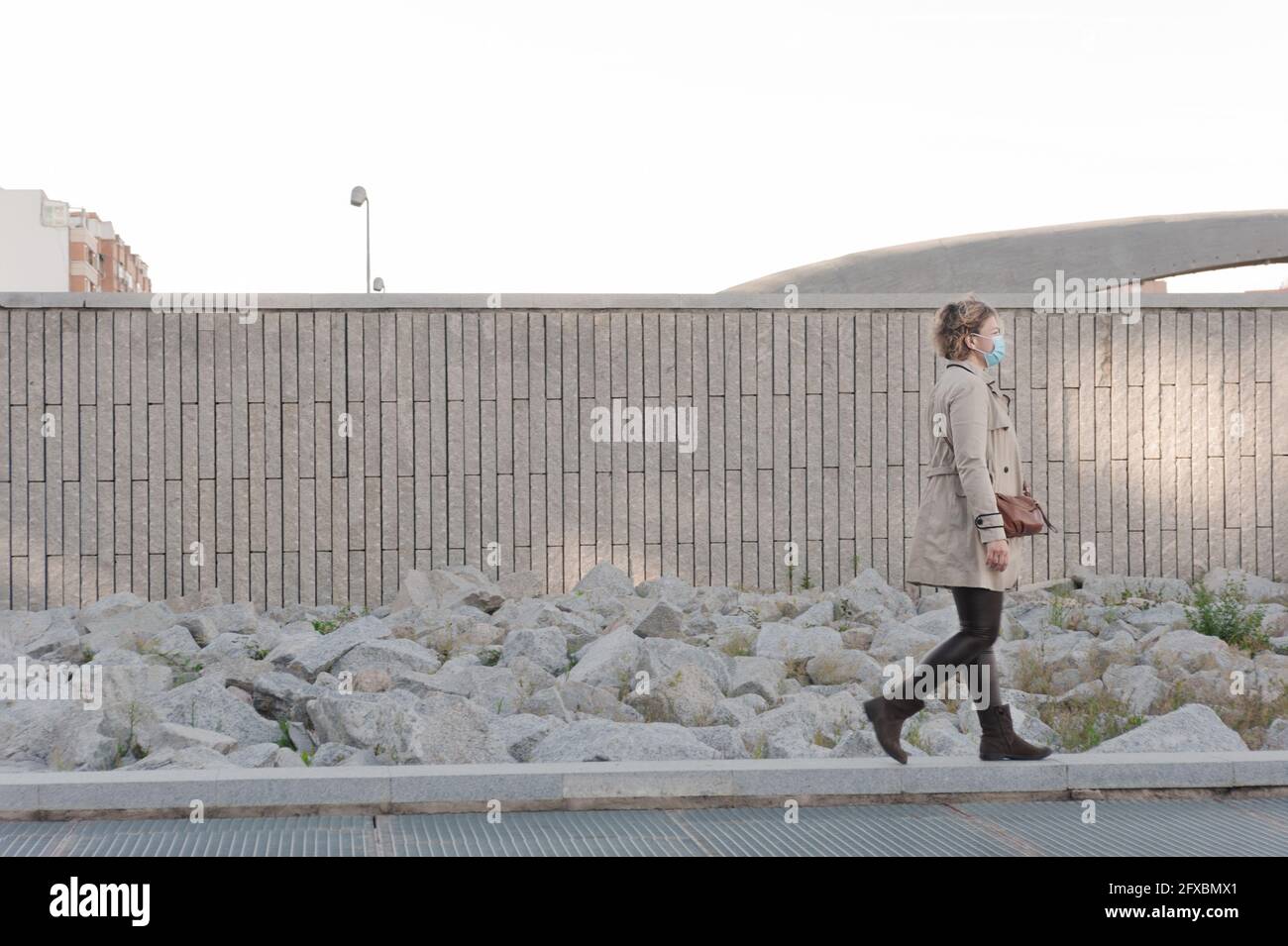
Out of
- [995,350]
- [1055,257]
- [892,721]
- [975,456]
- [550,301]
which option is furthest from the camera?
[1055,257]

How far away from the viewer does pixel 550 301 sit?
11289 mm

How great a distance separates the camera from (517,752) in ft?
20.5

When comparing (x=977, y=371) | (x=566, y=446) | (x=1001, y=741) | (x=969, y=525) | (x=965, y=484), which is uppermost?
(x=977, y=371)

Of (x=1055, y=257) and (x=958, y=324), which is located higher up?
(x=1055, y=257)

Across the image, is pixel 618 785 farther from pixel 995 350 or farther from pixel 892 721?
pixel 995 350

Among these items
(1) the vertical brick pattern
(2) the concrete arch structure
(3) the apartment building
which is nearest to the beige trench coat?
(1) the vertical brick pattern

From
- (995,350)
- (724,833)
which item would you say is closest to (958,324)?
(995,350)

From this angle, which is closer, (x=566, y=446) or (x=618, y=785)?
(x=618, y=785)

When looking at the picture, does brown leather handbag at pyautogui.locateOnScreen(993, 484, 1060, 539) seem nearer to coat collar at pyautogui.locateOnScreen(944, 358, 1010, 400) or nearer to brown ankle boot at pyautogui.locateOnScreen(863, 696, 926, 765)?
coat collar at pyautogui.locateOnScreen(944, 358, 1010, 400)

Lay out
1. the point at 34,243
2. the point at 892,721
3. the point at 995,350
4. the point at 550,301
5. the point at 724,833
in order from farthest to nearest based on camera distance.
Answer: the point at 34,243, the point at 550,301, the point at 892,721, the point at 995,350, the point at 724,833

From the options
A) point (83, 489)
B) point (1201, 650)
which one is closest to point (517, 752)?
point (1201, 650)

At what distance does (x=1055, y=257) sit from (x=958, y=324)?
9.97 metres

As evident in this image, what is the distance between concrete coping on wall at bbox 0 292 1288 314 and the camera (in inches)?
432
